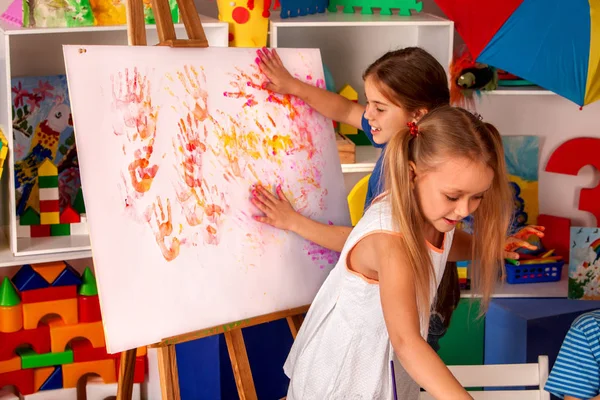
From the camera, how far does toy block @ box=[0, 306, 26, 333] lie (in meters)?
2.27

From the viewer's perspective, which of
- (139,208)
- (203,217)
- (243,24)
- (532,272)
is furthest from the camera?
(532,272)

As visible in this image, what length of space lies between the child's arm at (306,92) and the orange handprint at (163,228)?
0.39 meters

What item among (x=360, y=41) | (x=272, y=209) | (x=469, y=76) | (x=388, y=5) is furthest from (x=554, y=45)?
(x=272, y=209)

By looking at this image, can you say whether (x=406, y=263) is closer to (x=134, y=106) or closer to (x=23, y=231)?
(x=134, y=106)

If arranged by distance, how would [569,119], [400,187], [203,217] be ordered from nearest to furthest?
[400,187] → [203,217] → [569,119]

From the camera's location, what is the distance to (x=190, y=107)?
168 centimetres

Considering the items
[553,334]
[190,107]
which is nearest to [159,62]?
[190,107]

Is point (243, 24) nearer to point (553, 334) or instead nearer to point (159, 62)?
point (159, 62)

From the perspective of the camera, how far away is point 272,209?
5.76ft

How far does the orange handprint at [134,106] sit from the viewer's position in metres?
1.56

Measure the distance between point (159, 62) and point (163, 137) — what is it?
149 mm

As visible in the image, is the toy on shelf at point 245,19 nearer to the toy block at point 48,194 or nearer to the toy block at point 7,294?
the toy block at point 48,194

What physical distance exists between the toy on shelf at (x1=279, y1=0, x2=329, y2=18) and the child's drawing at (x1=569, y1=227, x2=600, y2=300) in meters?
1.00

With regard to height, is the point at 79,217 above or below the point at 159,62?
below
